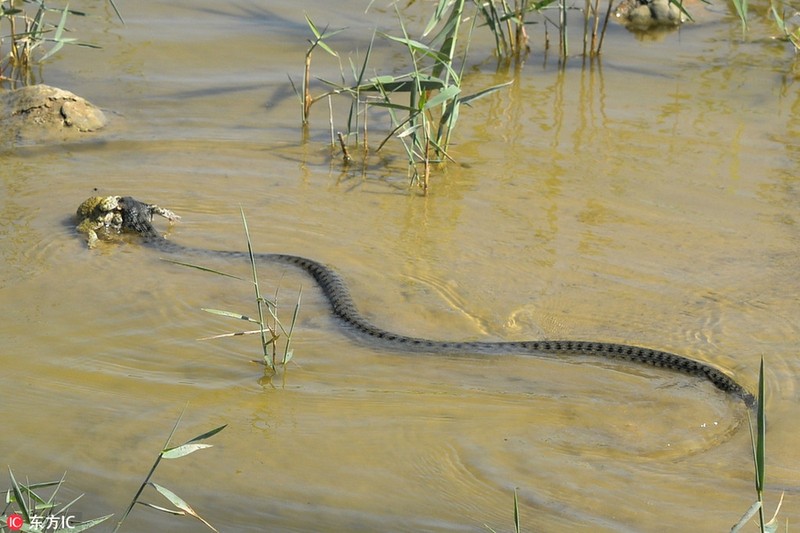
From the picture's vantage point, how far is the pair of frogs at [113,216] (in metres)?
7.37

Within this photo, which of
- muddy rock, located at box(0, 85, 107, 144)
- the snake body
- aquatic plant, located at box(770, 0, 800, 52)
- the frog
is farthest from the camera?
aquatic plant, located at box(770, 0, 800, 52)

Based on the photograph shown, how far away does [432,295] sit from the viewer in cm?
677

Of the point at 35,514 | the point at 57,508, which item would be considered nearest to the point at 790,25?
the point at 57,508

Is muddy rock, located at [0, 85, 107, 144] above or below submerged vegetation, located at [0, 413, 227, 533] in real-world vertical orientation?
above

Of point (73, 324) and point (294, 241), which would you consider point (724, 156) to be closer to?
point (294, 241)

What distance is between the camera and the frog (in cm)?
736

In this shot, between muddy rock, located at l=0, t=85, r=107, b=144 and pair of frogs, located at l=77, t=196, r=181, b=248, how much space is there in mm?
1919

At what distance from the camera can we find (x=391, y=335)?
619 cm

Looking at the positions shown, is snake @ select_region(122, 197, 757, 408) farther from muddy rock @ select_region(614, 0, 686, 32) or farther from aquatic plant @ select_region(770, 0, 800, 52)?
muddy rock @ select_region(614, 0, 686, 32)

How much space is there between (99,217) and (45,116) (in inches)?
94.0

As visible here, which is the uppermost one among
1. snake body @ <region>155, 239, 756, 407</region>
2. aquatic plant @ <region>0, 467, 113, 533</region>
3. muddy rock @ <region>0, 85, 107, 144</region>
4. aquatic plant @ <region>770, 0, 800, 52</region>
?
aquatic plant @ <region>770, 0, 800, 52</region>

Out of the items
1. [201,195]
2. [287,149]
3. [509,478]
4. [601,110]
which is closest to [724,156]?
[601,110]
